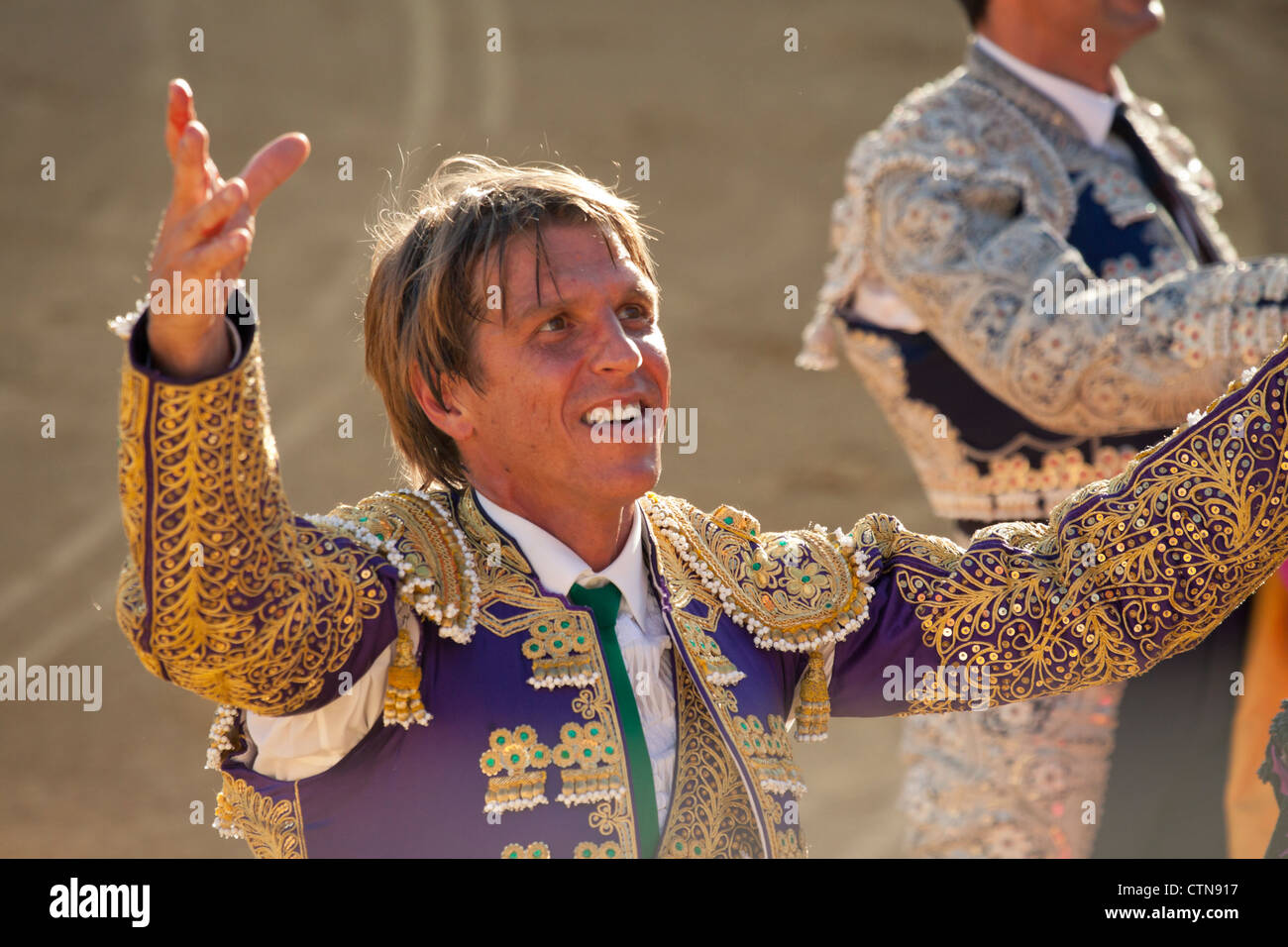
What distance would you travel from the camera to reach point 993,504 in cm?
329

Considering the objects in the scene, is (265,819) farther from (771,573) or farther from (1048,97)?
(1048,97)

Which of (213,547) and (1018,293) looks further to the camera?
(1018,293)

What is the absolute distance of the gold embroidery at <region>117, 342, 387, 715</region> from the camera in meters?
1.50

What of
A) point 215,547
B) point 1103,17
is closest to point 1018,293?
point 1103,17

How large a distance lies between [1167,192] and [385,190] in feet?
13.2

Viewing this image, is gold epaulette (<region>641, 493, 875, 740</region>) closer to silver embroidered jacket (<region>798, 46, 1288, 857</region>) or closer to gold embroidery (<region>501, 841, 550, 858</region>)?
gold embroidery (<region>501, 841, 550, 858</region>)

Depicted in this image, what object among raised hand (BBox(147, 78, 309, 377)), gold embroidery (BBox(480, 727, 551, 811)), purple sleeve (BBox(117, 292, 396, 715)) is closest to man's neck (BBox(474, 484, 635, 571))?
gold embroidery (BBox(480, 727, 551, 811))

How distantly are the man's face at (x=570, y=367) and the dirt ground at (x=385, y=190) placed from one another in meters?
3.37

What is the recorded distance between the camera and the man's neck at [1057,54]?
3.38 m

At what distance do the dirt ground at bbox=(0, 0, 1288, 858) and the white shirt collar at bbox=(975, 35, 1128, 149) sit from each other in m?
2.38

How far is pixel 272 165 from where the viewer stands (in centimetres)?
151

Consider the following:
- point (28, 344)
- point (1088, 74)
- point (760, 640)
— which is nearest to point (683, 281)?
point (28, 344)

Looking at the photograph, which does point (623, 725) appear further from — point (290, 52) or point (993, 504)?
point (290, 52)

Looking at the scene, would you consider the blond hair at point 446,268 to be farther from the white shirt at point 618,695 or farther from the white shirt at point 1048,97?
the white shirt at point 1048,97
